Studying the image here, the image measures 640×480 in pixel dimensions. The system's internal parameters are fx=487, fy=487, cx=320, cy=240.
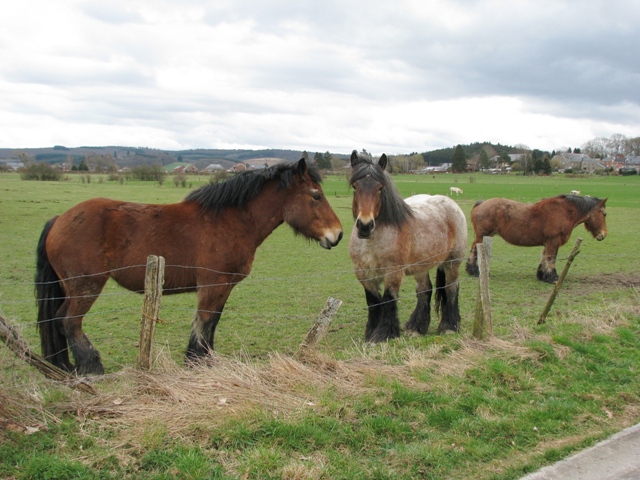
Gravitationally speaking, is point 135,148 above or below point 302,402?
above

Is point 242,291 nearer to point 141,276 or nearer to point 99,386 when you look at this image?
point 141,276

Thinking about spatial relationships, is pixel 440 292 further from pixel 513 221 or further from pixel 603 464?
pixel 513 221

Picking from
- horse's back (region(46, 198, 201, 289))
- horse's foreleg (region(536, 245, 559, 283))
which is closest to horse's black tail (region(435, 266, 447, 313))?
horse's back (region(46, 198, 201, 289))

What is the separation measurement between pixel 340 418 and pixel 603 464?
1880 millimetres

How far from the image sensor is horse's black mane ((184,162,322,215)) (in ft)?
17.7

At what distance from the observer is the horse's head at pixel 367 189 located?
5.76m

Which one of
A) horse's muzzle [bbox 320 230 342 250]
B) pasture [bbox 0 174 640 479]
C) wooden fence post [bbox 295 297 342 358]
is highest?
horse's muzzle [bbox 320 230 342 250]

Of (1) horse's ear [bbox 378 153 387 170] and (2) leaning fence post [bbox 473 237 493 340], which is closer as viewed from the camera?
(2) leaning fence post [bbox 473 237 493 340]

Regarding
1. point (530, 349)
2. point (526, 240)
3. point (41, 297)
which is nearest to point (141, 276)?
point (41, 297)

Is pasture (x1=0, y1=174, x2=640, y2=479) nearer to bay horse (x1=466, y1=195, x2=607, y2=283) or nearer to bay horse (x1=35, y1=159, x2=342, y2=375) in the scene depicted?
bay horse (x1=35, y1=159, x2=342, y2=375)

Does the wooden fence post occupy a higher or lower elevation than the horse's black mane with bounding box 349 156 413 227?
lower

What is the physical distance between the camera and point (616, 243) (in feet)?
53.7

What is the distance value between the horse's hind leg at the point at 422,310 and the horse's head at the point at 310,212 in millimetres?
2092

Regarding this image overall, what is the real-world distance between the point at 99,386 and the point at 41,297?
141 cm
